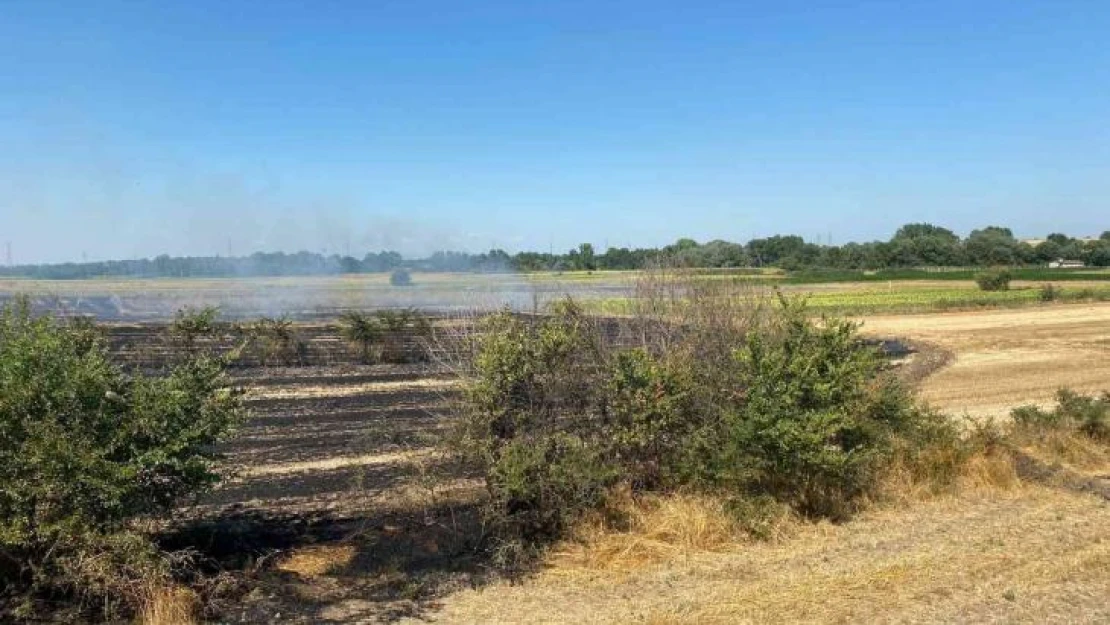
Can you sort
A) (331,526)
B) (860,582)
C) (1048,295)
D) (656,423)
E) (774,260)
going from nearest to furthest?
(860,582), (656,423), (331,526), (1048,295), (774,260)

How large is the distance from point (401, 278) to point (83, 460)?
82.1 meters

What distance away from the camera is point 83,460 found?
7035 mm

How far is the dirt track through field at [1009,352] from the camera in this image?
22.1m

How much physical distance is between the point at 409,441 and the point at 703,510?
23.6 ft

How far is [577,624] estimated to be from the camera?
7160 millimetres

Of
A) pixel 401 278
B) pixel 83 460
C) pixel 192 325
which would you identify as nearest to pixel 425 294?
pixel 401 278

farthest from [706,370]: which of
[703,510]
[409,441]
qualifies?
[409,441]

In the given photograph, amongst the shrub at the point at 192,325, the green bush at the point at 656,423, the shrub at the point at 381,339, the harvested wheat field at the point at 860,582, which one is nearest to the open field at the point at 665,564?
the harvested wheat field at the point at 860,582

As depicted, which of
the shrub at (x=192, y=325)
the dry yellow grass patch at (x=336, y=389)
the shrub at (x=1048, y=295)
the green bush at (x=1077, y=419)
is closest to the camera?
the green bush at (x=1077, y=419)

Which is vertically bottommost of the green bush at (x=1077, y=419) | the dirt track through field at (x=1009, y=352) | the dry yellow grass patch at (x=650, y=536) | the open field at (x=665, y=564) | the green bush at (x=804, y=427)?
the dirt track through field at (x=1009, y=352)

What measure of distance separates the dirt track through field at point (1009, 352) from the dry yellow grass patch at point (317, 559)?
50.6ft

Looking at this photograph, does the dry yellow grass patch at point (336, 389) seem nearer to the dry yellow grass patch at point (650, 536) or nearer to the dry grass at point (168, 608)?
the dry yellow grass patch at point (650, 536)

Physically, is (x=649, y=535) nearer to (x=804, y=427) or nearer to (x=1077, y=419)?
(x=804, y=427)

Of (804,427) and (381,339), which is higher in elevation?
(804,427)
